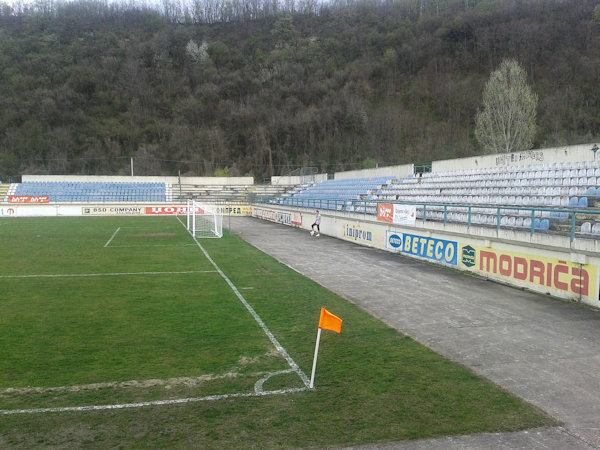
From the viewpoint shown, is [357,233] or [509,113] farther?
[509,113]

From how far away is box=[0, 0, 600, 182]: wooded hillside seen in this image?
7775 cm

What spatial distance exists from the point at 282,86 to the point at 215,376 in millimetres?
97303

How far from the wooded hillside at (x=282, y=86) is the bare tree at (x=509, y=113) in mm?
17560

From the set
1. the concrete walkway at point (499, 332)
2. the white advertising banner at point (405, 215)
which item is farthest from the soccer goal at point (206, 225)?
the concrete walkway at point (499, 332)

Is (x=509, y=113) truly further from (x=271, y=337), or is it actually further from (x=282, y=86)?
(x=282, y=86)

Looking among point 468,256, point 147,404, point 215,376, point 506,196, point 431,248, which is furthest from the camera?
point 506,196

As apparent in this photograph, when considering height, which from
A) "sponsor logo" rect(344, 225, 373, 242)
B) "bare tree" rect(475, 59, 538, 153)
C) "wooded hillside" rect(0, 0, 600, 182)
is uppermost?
"wooded hillside" rect(0, 0, 600, 182)

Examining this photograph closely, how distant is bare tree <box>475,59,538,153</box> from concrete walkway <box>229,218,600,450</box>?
34878mm

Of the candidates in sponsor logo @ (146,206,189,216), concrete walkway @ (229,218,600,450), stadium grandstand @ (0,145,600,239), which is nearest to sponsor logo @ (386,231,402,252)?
stadium grandstand @ (0,145,600,239)

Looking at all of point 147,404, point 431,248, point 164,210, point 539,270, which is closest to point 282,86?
point 164,210

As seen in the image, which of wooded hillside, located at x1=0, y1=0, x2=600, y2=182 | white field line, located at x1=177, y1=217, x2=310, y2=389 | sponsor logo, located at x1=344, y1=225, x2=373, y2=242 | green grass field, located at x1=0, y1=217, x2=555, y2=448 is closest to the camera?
green grass field, located at x1=0, y1=217, x2=555, y2=448

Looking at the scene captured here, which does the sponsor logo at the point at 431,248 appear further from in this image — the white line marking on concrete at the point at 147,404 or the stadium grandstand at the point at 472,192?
the white line marking on concrete at the point at 147,404

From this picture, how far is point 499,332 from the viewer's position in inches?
319

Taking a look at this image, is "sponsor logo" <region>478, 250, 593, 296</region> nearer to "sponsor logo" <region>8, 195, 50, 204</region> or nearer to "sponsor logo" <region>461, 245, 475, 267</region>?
"sponsor logo" <region>461, 245, 475, 267</region>
